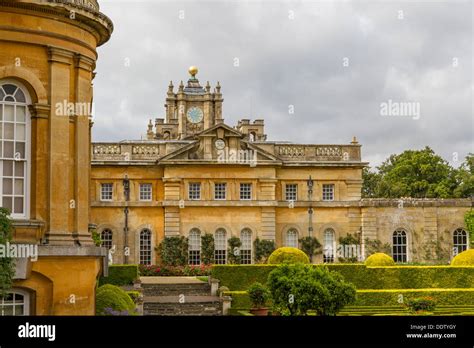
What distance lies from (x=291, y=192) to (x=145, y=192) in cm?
762

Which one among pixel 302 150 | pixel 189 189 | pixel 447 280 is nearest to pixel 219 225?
pixel 189 189

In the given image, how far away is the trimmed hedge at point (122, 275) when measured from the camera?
32.8 m

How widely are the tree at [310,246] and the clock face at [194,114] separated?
25.7 meters

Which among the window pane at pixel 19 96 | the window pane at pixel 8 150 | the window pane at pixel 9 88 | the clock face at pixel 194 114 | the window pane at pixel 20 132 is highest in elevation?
the clock face at pixel 194 114

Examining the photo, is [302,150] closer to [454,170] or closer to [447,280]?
[447,280]

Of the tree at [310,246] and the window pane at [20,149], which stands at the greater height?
the window pane at [20,149]

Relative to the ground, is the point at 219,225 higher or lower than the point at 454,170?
lower

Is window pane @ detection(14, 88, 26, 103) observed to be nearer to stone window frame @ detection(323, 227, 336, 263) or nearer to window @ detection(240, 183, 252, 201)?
window @ detection(240, 183, 252, 201)

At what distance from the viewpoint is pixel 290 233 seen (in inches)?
1741

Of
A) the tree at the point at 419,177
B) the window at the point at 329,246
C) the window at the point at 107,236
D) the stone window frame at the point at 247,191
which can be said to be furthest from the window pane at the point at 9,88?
the tree at the point at 419,177

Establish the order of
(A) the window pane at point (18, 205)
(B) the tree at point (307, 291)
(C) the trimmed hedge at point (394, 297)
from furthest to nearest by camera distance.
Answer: (C) the trimmed hedge at point (394, 297), (B) the tree at point (307, 291), (A) the window pane at point (18, 205)

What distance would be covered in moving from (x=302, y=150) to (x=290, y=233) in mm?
4429

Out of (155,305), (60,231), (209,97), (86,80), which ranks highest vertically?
(209,97)

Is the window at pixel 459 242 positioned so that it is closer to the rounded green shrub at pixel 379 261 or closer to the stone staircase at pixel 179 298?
the rounded green shrub at pixel 379 261
